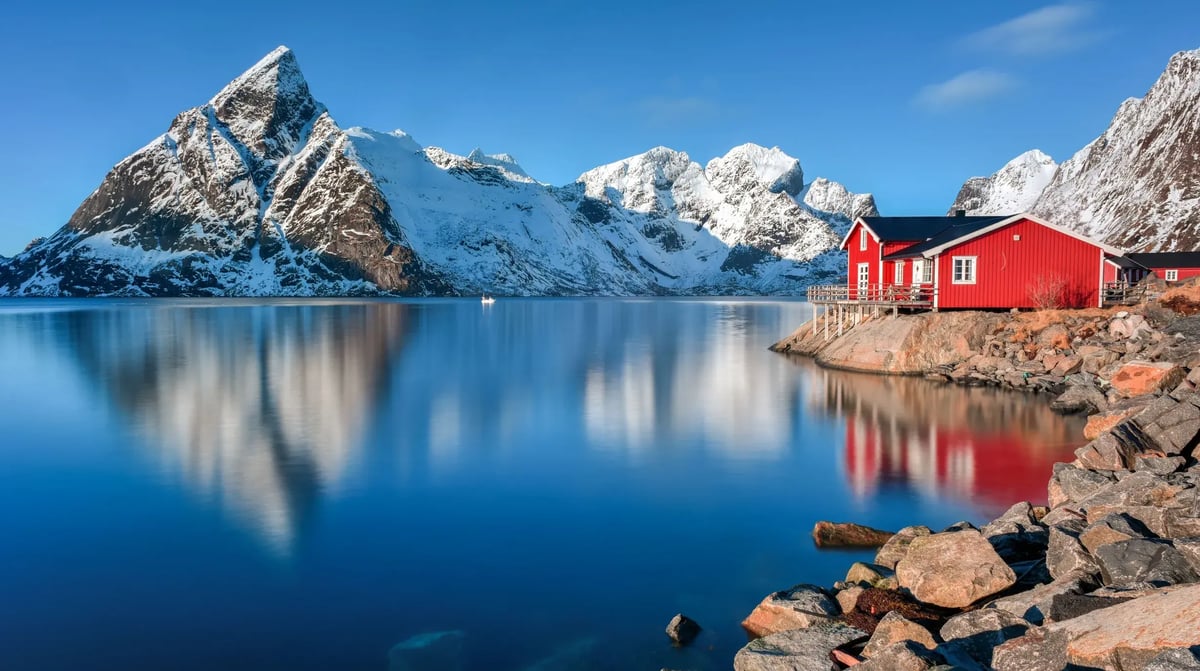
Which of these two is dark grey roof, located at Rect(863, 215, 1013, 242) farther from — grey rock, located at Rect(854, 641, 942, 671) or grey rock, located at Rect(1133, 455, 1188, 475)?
grey rock, located at Rect(854, 641, 942, 671)

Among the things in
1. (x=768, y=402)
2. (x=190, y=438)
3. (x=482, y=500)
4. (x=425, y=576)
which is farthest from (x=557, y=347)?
(x=425, y=576)

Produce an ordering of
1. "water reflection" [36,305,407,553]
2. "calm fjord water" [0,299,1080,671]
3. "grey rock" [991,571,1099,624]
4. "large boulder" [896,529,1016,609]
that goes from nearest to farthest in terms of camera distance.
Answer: "grey rock" [991,571,1099,624] < "large boulder" [896,529,1016,609] < "calm fjord water" [0,299,1080,671] < "water reflection" [36,305,407,553]

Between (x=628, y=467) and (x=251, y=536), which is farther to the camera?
(x=628, y=467)

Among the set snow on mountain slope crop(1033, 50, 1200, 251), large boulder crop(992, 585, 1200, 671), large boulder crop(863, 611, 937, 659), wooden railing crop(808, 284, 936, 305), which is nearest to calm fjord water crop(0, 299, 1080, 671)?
large boulder crop(863, 611, 937, 659)

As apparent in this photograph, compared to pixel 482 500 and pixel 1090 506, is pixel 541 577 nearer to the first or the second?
pixel 482 500

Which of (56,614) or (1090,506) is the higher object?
(1090,506)

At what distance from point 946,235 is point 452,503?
3744cm

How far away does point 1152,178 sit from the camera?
167625mm

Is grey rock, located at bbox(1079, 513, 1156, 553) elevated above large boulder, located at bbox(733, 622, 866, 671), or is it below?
above

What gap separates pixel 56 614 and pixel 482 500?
327 inches

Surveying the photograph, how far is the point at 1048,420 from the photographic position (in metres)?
26.7

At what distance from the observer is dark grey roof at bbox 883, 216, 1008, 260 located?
43.7 meters

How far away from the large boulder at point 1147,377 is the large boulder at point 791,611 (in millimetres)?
19714

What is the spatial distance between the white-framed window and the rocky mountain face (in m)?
127
